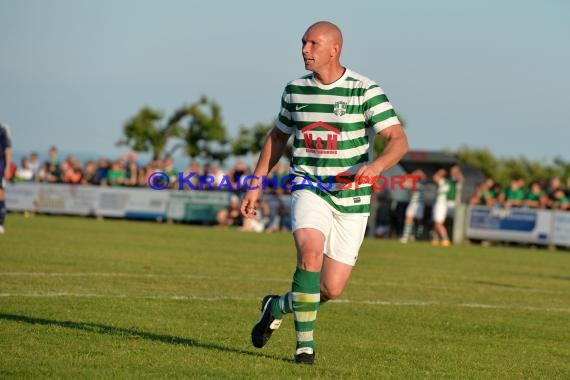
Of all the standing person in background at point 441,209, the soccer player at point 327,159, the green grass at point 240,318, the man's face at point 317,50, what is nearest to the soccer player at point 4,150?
the green grass at point 240,318

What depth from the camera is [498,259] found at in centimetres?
2614

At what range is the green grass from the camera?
8133 mm

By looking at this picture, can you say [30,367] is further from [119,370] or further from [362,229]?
[362,229]

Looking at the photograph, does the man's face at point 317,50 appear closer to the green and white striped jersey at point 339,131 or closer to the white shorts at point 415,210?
the green and white striped jersey at point 339,131

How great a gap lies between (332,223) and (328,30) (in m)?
1.35

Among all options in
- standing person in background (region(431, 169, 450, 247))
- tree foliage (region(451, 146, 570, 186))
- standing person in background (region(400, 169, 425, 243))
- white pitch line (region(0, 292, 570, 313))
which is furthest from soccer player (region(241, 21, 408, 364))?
tree foliage (region(451, 146, 570, 186))

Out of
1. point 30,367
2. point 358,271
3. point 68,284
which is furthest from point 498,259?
point 30,367

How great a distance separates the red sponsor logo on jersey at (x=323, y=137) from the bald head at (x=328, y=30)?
0.57 m

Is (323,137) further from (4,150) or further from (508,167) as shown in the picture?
(508,167)

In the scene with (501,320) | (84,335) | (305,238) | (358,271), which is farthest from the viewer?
(358,271)

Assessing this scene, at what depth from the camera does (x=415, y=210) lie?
36.5m

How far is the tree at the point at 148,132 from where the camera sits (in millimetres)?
61531

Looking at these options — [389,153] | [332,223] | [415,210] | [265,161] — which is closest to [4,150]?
[265,161]

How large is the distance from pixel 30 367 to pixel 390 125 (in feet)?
9.59
